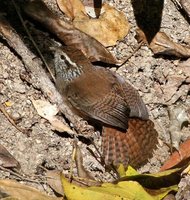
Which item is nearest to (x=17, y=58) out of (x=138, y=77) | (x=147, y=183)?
(x=138, y=77)

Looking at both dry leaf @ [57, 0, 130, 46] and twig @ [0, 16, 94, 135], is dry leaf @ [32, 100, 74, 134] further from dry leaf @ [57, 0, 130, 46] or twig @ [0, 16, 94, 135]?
dry leaf @ [57, 0, 130, 46]

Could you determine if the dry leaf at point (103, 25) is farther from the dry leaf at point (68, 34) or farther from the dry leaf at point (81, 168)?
the dry leaf at point (81, 168)

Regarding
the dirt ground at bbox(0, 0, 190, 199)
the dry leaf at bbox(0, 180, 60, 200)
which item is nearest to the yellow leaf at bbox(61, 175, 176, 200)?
the dry leaf at bbox(0, 180, 60, 200)

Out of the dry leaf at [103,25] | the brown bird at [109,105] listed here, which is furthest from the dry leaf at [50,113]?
the dry leaf at [103,25]

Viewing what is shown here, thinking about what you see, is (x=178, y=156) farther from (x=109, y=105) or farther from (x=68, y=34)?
(x=68, y=34)

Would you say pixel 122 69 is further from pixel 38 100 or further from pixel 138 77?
pixel 38 100

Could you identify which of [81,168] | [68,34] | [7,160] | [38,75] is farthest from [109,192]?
[68,34]
